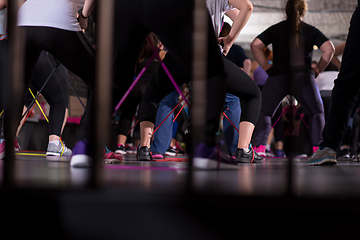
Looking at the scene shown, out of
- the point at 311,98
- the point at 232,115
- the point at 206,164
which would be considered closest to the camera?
the point at 206,164

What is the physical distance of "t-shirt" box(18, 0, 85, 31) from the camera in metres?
1.25

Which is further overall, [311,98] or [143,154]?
[311,98]

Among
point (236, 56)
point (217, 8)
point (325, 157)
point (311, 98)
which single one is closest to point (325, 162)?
point (325, 157)

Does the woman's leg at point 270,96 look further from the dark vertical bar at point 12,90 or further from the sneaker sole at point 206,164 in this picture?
the dark vertical bar at point 12,90

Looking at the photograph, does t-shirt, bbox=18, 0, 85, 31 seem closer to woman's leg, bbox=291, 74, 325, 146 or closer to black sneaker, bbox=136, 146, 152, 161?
black sneaker, bbox=136, 146, 152, 161

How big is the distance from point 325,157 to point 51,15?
1418 millimetres

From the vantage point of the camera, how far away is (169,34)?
1.08m

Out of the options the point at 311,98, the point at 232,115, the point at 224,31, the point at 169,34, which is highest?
the point at 224,31

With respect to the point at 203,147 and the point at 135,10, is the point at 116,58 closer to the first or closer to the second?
the point at 135,10

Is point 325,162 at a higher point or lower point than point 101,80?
lower

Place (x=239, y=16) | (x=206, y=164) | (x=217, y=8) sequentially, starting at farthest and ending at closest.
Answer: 1. (x=239, y=16)
2. (x=217, y=8)
3. (x=206, y=164)

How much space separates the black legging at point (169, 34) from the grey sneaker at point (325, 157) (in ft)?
2.46

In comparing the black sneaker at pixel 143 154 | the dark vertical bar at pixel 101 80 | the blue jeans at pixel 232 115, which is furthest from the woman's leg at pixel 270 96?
the dark vertical bar at pixel 101 80

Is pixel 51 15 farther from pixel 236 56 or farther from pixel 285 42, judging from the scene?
pixel 236 56
